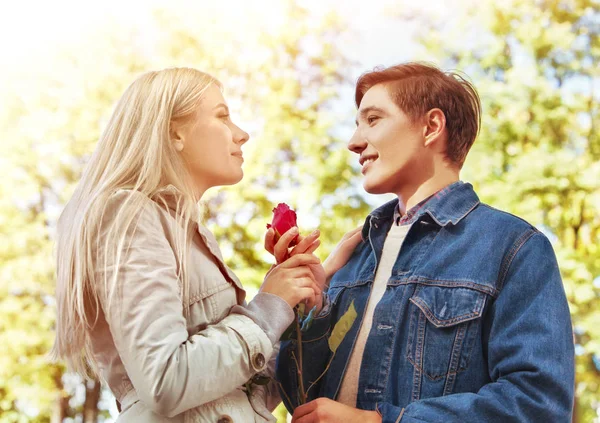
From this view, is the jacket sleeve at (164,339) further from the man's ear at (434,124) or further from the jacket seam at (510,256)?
the man's ear at (434,124)

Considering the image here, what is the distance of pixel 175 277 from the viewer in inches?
56.7

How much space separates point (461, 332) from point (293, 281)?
395 mm

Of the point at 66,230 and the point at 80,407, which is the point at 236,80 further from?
the point at 66,230

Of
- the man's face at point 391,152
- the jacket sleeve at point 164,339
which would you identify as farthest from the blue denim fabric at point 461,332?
the jacket sleeve at point 164,339

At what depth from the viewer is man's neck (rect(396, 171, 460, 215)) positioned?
6.51 ft

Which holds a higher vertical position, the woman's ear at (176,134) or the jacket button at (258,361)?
the woman's ear at (176,134)

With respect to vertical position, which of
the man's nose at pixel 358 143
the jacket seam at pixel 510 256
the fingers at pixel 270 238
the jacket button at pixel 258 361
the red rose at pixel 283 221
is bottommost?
the jacket button at pixel 258 361

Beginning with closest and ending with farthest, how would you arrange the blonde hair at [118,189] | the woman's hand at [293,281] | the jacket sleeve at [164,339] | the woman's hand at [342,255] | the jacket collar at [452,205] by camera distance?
the jacket sleeve at [164,339] < the blonde hair at [118,189] < the woman's hand at [293,281] < the jacket collar at [452,205] < the woman's hand at [342,255]

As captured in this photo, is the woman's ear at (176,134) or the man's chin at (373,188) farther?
the man's chin at (373,188)

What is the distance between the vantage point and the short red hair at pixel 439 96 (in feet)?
6.71

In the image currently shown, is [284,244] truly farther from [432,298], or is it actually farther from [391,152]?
[391,152]

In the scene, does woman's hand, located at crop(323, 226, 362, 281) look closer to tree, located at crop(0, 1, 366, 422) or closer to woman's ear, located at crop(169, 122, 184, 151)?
woman's ear, located at crop(169, 122, 184, 151)

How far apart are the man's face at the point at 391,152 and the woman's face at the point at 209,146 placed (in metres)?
0.42

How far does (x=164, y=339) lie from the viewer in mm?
1346
